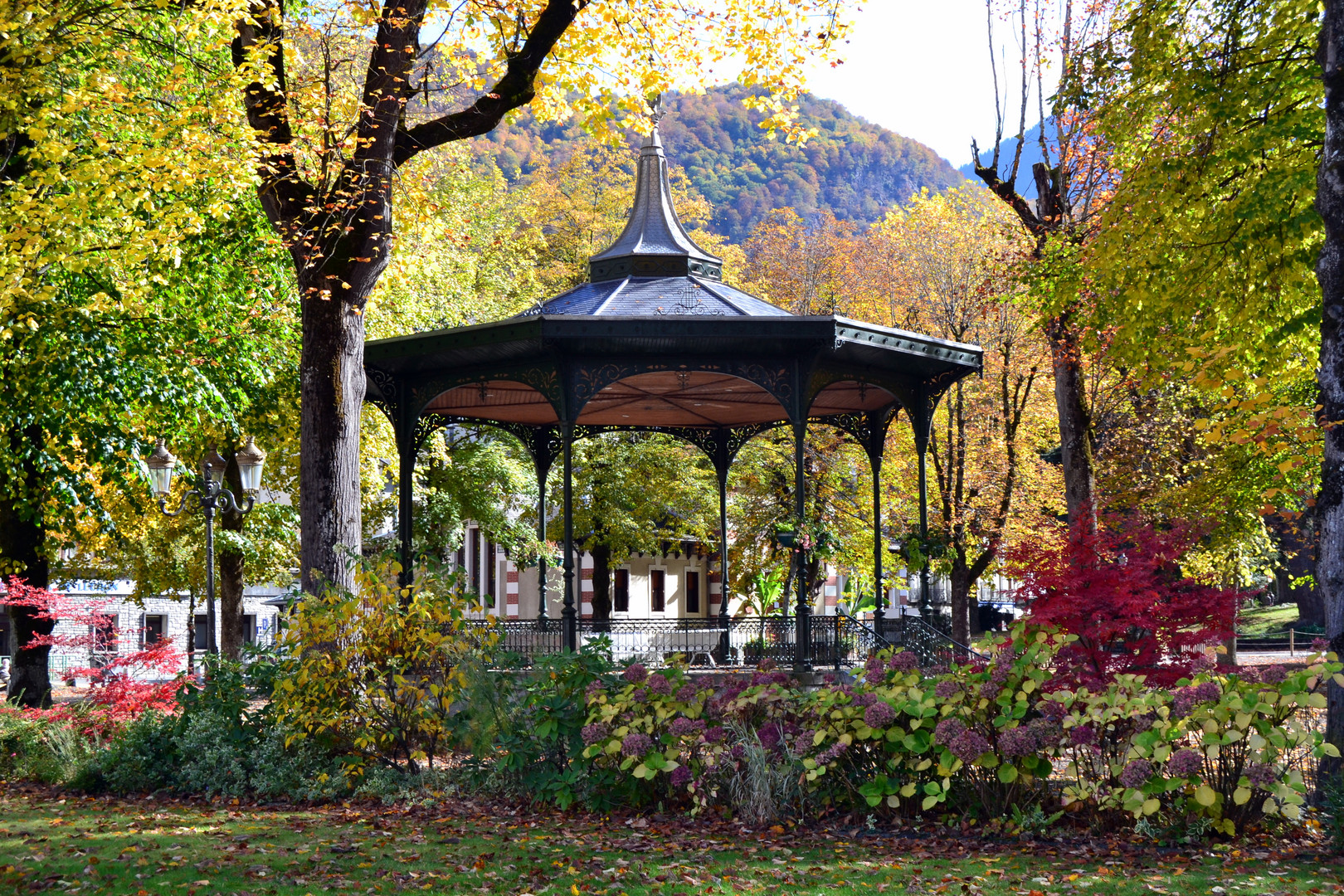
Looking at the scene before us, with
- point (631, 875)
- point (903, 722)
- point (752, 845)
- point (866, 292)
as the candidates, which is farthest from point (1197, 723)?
point (866, 292)

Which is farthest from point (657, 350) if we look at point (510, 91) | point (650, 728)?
point (650, 728)

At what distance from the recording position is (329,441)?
35.5ft

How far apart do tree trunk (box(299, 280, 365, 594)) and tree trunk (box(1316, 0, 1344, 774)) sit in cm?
816

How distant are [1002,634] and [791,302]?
24.6 meters

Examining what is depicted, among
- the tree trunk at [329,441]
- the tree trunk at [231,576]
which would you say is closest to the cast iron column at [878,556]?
the tree trunk at [329,441]

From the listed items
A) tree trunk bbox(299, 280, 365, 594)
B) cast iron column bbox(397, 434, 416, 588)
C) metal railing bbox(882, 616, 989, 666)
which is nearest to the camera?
tree trunk bbox(299, 280, 365, 594)

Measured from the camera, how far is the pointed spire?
635 inches

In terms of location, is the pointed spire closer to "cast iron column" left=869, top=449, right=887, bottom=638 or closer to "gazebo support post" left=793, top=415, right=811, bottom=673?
A: "gazebo support post" left=793, top=415, right=811, bottom=673

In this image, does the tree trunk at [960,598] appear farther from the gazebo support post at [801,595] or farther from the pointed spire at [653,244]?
the pointed spire at [653,244]

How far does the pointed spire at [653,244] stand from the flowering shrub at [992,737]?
324 inches

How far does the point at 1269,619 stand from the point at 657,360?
1404 inches

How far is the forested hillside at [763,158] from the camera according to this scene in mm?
66750

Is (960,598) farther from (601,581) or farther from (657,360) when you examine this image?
→ (657,360)

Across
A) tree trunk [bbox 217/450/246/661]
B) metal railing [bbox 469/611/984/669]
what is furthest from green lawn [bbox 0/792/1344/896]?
tree trunk [bbox 217/450/246/661]
